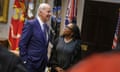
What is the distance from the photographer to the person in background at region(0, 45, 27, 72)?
1232 millimetres

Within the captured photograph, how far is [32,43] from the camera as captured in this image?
4.81m

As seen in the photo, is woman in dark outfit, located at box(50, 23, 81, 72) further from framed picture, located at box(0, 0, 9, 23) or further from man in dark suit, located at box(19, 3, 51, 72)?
framed picture, located at box(0, 0, 9, 23)

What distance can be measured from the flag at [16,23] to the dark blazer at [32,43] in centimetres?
403

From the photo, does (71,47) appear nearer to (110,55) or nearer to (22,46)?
(22,46)

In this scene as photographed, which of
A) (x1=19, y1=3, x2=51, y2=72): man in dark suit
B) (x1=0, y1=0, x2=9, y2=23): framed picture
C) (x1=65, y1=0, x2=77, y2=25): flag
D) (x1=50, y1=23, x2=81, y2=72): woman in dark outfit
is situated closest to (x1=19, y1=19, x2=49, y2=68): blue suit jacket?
(x1=19, y1=3, x2=51, y2=72): man in dark suit

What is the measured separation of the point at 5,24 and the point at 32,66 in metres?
4.80

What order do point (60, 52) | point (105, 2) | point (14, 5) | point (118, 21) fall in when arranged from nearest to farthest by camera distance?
point (60, 52)
point (118, 21)
point (105, 2)
point (14, 5)

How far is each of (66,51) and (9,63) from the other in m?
3.97

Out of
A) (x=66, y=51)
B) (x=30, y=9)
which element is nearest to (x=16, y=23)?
(x=30, y=9)

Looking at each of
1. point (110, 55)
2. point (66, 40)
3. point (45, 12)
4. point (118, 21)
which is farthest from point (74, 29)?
point (110, 55)

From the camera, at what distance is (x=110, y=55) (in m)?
0.56

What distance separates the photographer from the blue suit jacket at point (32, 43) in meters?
4.78

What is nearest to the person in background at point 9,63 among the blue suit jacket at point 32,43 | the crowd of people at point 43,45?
the crowd of people at point 43,45

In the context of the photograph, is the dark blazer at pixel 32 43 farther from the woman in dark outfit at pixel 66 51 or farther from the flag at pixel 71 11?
the flag at pixel 71 11
